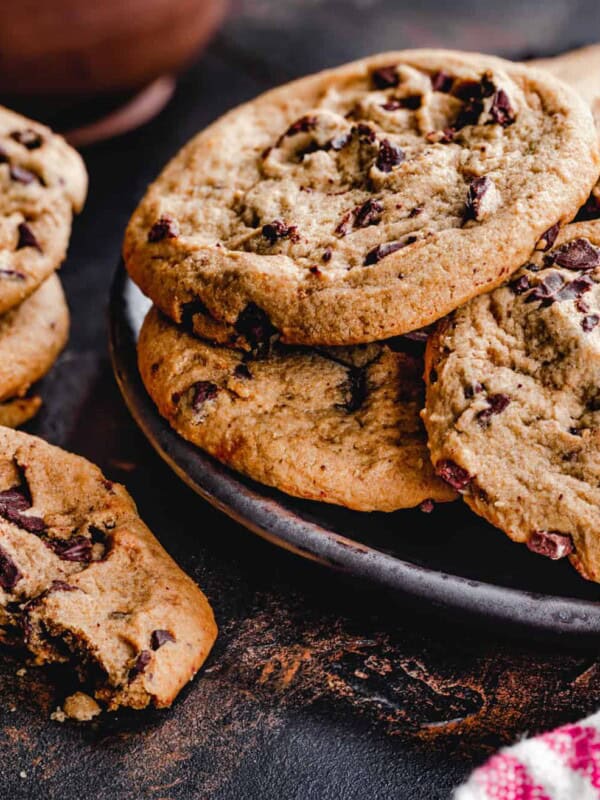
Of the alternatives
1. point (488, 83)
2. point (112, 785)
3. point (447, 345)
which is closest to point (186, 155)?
point (488, 83)

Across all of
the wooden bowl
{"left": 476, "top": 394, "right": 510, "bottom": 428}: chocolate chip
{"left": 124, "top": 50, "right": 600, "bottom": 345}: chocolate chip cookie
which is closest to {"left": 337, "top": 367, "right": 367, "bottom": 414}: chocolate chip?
{"left": 124, "top": 50, "right": 600, "bottom": 345}: chocolate chip cookie

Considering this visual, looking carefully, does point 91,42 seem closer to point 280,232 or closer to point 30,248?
point 30,248

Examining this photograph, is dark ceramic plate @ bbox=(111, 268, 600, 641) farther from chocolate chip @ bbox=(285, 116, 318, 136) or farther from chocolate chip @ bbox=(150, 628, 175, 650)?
chocolate chip @ bbox=(285, 116, 318, 136)

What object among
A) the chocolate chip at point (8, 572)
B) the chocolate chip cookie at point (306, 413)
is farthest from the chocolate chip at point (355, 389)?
the chocolate chip at point (8, 572)

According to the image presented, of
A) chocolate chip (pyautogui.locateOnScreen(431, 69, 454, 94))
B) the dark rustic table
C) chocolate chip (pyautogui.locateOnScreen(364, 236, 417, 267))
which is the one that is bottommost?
the dark rustic table

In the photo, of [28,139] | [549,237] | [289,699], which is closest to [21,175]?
[28,139]

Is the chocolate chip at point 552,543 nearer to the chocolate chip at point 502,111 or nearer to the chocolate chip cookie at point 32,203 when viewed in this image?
the chocolate chip at point 502,111

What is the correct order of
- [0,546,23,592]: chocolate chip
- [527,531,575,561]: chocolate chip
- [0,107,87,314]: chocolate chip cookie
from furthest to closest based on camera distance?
[0,107,87,314]: chocolate chip cookie
[0,546,23,592]: chocolate chip
[527,531,575,561]: chocolate chip
